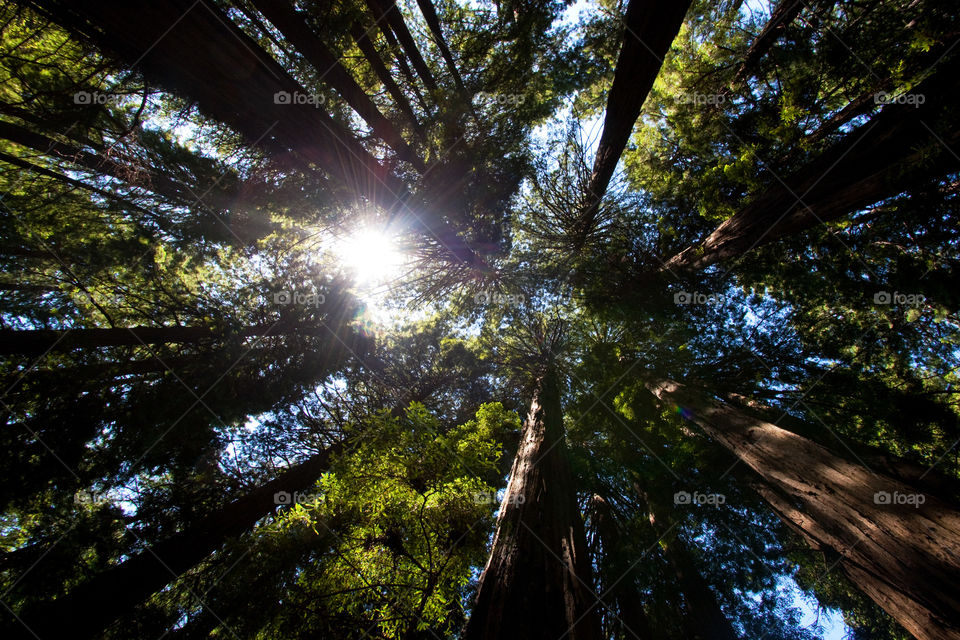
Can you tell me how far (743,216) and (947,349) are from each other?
15.7ft

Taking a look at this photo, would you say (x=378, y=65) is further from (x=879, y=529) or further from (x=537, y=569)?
(x=879, y=529)

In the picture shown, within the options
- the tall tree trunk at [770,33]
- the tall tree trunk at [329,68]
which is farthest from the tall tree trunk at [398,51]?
the tall tree trunk at [770,33]

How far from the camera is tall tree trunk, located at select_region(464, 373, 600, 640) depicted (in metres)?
2.08

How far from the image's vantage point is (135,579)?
3979 mm

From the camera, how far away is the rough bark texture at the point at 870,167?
275cm

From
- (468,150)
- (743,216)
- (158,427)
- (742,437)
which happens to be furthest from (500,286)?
(158,427)

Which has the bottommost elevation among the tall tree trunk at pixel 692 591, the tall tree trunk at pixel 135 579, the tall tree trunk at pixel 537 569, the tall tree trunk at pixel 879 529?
the tall tree trunk at pixel 135 579

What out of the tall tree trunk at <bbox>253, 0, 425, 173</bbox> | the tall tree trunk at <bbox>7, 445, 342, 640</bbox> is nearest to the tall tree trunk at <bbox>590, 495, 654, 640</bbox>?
the tall tree trunk at <bbox>7, 445, 342, 640</bbox>

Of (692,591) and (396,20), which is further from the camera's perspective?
(692,591)

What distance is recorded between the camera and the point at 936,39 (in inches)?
111

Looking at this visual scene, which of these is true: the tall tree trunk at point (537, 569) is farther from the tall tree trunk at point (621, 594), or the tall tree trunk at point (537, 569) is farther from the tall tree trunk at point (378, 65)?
the tall tree trunk at point (378, 65)

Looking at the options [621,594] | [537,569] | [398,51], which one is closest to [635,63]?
[398,51]

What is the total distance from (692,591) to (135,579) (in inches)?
392

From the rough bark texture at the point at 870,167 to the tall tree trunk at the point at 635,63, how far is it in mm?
2209
